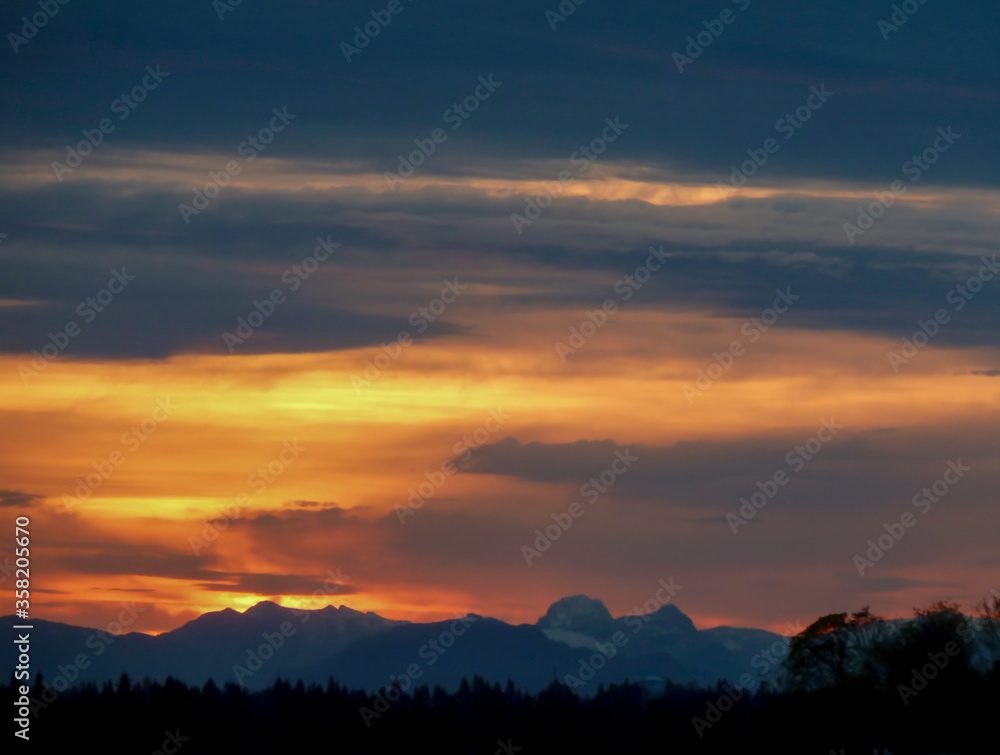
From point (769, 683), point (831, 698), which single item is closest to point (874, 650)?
point (831, 698)

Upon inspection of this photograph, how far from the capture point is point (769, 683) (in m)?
182

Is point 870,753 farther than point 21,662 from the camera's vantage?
Yes

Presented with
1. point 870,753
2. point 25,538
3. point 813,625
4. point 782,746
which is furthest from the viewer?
point 782,746

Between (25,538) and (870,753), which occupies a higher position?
(25,538)

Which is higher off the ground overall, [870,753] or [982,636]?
[982,636]

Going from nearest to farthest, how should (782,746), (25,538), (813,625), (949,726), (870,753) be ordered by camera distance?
(25,538) → (949,726) → (870,753) → (813,625) → (782,746)

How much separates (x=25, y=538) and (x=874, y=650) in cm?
9834

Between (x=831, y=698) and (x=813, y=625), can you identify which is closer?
(x=831, y=698)

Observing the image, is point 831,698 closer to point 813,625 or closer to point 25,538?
point 813,625

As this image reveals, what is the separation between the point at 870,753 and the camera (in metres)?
153

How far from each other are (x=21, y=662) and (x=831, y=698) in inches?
3644

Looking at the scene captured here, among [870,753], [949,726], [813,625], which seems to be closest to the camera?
[949,726]

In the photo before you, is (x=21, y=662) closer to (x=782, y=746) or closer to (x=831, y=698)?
(x=831, y=698)

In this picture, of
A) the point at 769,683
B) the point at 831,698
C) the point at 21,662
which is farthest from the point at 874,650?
the point at 21,662
